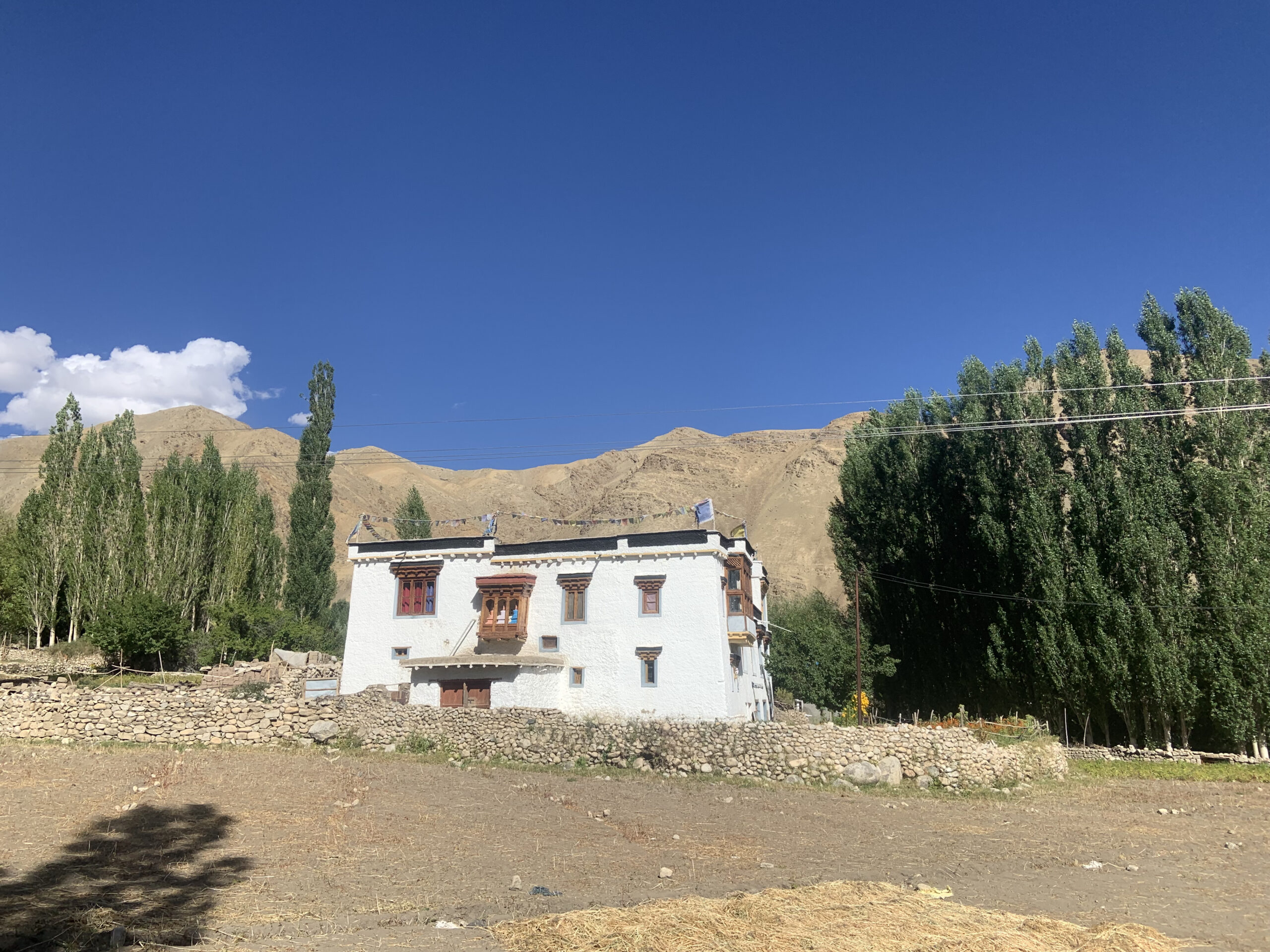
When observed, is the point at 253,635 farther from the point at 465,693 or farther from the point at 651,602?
the point at 651,602

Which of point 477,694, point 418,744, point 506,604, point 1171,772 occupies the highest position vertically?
point 506,604

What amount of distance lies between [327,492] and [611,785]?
32.5m

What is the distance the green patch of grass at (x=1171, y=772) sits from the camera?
989 inches

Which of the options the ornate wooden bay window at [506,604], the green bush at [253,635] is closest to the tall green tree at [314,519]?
the green bush at [253,635]

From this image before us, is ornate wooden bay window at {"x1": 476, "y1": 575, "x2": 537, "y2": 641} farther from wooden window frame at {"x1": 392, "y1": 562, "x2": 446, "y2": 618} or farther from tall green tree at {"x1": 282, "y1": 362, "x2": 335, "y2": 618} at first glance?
tall green tree at {"x1": 282, "y1": 362, "x2": 335, "y2": 618}

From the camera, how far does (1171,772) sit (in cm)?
2597

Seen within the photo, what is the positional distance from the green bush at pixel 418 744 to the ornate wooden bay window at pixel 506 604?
14.2ft

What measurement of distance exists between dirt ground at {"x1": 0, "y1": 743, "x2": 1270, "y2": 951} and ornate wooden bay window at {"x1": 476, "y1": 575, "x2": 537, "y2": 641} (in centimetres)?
688

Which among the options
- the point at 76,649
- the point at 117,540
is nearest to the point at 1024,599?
the point at 76,649

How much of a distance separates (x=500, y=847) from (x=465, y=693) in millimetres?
15556

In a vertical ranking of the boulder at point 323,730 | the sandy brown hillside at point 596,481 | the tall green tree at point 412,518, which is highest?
the sandy brown hillside at point 596,481

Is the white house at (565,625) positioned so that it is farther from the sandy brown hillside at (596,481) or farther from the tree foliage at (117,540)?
the sandy brown hillside at (596,481)

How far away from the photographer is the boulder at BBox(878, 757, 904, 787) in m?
23.7

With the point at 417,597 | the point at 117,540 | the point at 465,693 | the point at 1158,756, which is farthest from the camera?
the point at 117,540
